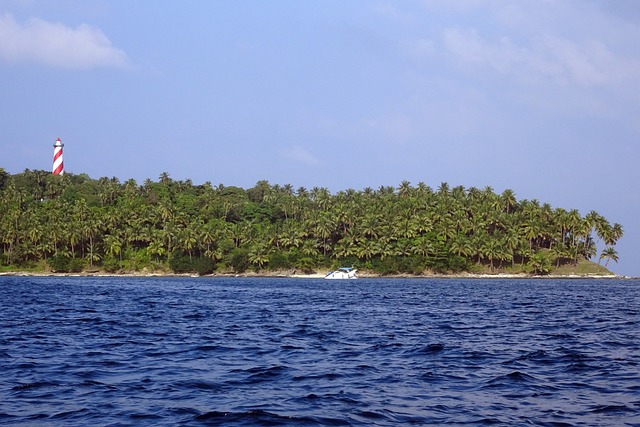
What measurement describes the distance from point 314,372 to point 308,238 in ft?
558

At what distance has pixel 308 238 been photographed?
192 metres

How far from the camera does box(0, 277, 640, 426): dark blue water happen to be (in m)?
16.5

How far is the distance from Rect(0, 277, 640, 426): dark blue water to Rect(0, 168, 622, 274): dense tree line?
137 m

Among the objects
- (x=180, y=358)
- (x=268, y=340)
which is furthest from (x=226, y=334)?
(x=180, y=358)

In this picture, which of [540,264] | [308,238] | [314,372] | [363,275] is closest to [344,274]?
[363,275]

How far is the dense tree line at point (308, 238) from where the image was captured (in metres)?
174

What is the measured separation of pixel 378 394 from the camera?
18938 millimetres

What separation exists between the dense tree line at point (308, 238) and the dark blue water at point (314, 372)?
137 meters

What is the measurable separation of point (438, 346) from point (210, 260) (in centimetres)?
15172

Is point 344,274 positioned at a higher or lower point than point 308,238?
lower

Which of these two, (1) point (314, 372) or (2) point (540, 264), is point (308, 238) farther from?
(1) point (314, 372)

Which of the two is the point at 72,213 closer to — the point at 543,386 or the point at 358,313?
the point at 358,313

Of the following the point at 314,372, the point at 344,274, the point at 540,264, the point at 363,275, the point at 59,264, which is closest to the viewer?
the point at 314,372

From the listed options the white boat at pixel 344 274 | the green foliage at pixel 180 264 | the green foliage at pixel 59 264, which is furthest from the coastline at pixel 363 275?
the white boat at pixel 344 274
